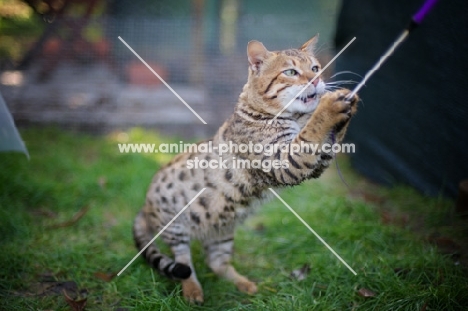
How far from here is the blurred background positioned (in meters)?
5.86

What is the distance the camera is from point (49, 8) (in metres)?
6.64

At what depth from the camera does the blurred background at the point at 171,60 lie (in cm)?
586

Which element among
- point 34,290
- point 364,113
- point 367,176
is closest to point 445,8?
point 364,113

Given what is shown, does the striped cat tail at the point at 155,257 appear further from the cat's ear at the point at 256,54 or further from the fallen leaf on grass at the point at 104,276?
the cat's ear at the point at 256,54

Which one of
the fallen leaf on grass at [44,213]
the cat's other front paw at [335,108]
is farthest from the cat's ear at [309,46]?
the fallen leaf on grass at [44,213]

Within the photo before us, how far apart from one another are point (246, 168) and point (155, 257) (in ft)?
3.48

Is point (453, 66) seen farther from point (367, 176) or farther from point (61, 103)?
point (61, 103)

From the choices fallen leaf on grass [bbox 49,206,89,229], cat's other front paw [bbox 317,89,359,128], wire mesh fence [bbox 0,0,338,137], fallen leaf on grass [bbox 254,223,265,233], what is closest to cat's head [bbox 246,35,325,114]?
cat's other front paw [bbox 317,89,359,128]

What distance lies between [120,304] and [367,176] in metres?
3.81

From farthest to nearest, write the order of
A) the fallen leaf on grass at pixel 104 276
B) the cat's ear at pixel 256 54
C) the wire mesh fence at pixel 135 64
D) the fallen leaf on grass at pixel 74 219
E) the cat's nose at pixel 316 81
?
the wire mesh fence at pixel 135 64 < the fallen leaf on grass at pixel 74 219 < the fallen leaf on grass at pixel 104 276 < the cat's ear at pixel 256 54 < the cat's nose at pixel 316 81

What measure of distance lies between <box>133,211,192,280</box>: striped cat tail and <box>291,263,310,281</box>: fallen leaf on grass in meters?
0.93

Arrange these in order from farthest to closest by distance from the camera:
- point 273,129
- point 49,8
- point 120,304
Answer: point 49,8
point 120,304
point 273,129

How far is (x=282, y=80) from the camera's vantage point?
328 centimetres

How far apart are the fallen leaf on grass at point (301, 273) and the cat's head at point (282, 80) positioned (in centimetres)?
144
